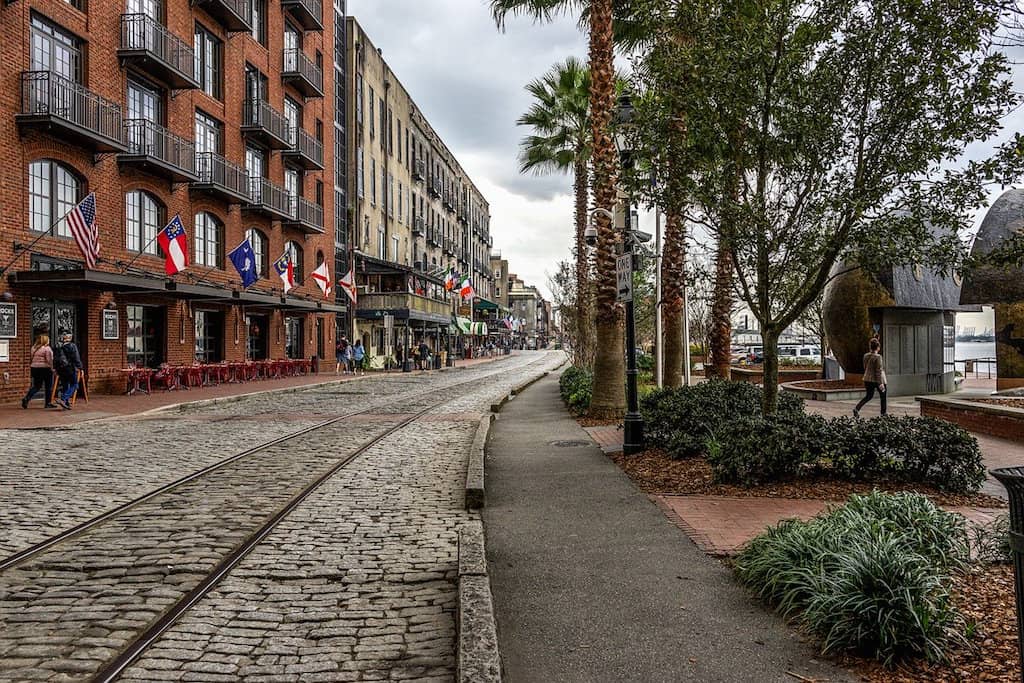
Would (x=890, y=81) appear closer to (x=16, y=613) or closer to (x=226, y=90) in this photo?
(x=16, y=613)

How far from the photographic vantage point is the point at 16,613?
4.69 metres

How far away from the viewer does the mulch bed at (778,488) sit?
7.80 meters

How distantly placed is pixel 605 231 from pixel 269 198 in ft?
67.5

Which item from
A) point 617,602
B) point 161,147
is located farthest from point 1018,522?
point 161,147

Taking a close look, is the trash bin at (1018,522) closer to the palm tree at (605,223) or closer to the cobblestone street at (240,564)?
the cobblestone street at (240,564)

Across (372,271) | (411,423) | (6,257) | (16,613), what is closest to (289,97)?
(372,271)

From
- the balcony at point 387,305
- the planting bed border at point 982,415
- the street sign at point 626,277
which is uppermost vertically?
the balcony at point 387,305

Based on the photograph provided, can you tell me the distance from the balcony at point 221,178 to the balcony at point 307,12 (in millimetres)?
9123

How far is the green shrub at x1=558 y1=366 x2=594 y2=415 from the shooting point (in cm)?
1736

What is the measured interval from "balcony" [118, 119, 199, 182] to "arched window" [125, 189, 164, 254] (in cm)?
92

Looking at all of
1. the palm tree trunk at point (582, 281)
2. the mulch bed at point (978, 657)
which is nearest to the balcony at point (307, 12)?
the palm tree trunk at point (582, 281)

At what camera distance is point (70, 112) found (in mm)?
19734

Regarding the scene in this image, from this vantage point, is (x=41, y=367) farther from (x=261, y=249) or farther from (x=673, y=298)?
(x=261, y=249)

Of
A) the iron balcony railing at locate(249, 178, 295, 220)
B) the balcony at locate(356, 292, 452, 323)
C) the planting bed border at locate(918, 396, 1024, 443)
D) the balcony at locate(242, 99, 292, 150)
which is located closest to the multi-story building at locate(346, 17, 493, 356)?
the balcony at locate(356, 292, 452, 323)
